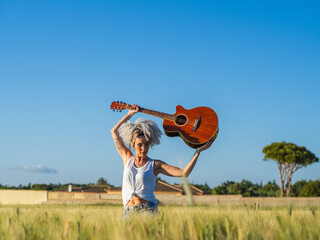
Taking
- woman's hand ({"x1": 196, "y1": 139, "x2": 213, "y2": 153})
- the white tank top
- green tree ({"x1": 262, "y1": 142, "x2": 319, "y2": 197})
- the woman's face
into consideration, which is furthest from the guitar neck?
green tree ({"x1": 262, "y1": 142, "x2": 319, "y2": 197})

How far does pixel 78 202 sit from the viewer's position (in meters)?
34.8

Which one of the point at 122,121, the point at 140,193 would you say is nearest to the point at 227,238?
the point at 140,193

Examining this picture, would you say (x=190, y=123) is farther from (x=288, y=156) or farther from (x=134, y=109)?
(x=288, y=156)

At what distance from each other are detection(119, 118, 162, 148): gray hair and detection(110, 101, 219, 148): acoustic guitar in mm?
517

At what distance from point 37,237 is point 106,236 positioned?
1.77ft

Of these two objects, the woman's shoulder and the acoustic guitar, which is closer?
the woman's shoulder

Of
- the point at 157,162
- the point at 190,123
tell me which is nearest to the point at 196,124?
the point at 190,123

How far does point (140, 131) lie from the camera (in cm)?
527

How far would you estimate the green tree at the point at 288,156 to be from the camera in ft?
155

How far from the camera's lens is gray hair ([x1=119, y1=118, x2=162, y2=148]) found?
522 cm

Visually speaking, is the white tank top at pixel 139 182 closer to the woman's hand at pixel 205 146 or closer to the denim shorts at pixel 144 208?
the denim shorts at pixel 144 208

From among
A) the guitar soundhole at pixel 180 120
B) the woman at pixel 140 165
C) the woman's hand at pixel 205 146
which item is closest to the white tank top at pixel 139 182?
the woman at pixel 140 165

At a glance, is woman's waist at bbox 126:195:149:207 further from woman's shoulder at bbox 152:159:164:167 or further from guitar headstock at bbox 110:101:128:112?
guitar headstock at bbox 110:101:128:112

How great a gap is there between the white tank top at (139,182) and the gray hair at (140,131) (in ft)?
1.31
